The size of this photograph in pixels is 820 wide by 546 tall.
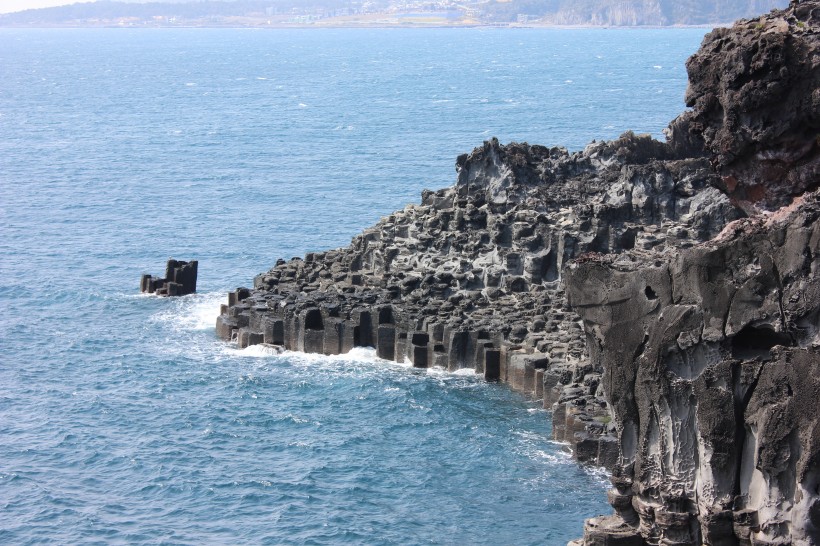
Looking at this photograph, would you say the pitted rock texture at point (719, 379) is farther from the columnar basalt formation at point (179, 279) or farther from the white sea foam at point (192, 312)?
the columnar basalt formation at point (179, 279)

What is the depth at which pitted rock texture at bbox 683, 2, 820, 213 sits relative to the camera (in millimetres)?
39844

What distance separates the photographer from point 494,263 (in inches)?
3191

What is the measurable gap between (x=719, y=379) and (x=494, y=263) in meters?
43.6

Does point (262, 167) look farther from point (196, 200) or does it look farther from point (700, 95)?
point (700, 95)

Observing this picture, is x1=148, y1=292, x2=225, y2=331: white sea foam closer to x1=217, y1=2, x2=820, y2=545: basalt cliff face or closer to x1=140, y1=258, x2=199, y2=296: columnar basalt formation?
x1=140, y1=258, x2=199, y2=296: columnar basalt formation

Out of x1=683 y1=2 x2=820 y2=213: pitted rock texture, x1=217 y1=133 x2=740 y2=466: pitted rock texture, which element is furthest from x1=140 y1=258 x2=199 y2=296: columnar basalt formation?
x1=683 y1=2 x2=820 y2=213: pitted rock texture

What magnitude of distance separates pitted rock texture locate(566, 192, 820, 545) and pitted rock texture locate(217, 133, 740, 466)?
92.2 feet

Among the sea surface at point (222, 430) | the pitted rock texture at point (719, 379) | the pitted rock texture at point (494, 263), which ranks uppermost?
the pitted rock texture at point (719, 379)

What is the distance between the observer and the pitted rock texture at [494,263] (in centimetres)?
7481

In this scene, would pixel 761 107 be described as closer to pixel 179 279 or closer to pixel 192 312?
pixel 192 312

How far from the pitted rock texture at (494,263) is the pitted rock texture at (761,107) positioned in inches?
1063

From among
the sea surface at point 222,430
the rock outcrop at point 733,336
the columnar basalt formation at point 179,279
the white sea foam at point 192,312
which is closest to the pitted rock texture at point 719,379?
the rock outcrop at point 733,336

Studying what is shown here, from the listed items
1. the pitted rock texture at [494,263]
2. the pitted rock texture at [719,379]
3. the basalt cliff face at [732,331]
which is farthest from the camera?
the pitted rock texture at [494,263]

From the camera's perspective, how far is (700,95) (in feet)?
137
